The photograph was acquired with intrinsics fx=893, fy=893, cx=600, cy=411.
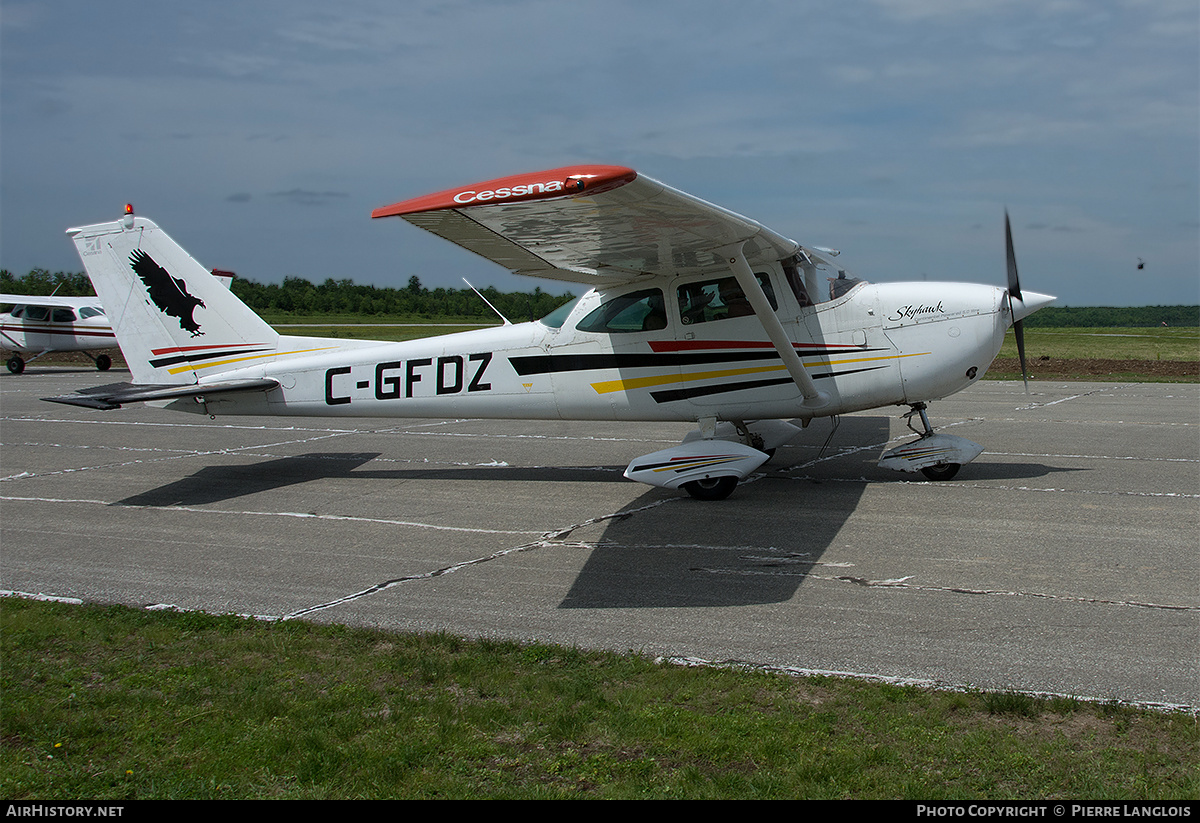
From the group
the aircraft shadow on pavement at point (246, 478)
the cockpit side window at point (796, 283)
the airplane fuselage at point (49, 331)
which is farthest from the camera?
the airplane fuselage at point (49, 331)

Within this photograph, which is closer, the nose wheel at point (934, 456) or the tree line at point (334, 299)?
the nose wheel at point (934, 456)

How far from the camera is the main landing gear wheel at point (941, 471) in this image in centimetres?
977

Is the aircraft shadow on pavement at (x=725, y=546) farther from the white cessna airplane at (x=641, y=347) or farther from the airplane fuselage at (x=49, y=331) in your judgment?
the airplane fuselage at (x=49, y=331)

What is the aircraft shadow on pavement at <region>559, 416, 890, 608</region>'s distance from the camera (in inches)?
243

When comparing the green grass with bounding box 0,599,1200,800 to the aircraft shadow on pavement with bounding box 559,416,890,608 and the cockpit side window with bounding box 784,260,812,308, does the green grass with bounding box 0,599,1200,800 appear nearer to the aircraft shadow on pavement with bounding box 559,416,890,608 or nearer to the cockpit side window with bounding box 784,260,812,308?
the aircraft shadow on pavement with bounding box 559,416,890,608

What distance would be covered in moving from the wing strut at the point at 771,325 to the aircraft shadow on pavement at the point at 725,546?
1025 mm

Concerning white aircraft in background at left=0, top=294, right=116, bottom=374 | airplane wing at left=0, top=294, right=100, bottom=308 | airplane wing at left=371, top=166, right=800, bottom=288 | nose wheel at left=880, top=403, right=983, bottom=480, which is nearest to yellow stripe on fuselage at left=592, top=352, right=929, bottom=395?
nose wheel at left=880, top=403, right=983, bottom=480

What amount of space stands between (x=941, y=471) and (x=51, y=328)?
101 feet

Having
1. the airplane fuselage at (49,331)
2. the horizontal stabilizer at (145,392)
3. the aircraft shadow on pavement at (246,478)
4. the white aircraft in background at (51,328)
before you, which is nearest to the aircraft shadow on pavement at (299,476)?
the aircraft shadow on pavement at (246,478)

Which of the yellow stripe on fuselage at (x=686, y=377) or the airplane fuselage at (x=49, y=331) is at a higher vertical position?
the airplane fuselage at (x=49, y=331)

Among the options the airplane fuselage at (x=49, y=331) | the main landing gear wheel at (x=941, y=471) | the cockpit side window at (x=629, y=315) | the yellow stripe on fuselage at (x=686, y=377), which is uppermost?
the airplane fuselage at (x=49, y=331)

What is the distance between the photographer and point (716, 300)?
9.56 metres

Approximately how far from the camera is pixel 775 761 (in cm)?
366

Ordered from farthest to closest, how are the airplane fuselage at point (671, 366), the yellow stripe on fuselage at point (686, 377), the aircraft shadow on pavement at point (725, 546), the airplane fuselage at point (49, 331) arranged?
the airplane fuselage at point (49, 331) → the yellow stripe on fuselage at point (686, 377) → the airplane fuselage at point (671, 366) → the aircraft shadow on pavement at point (725, 546)
